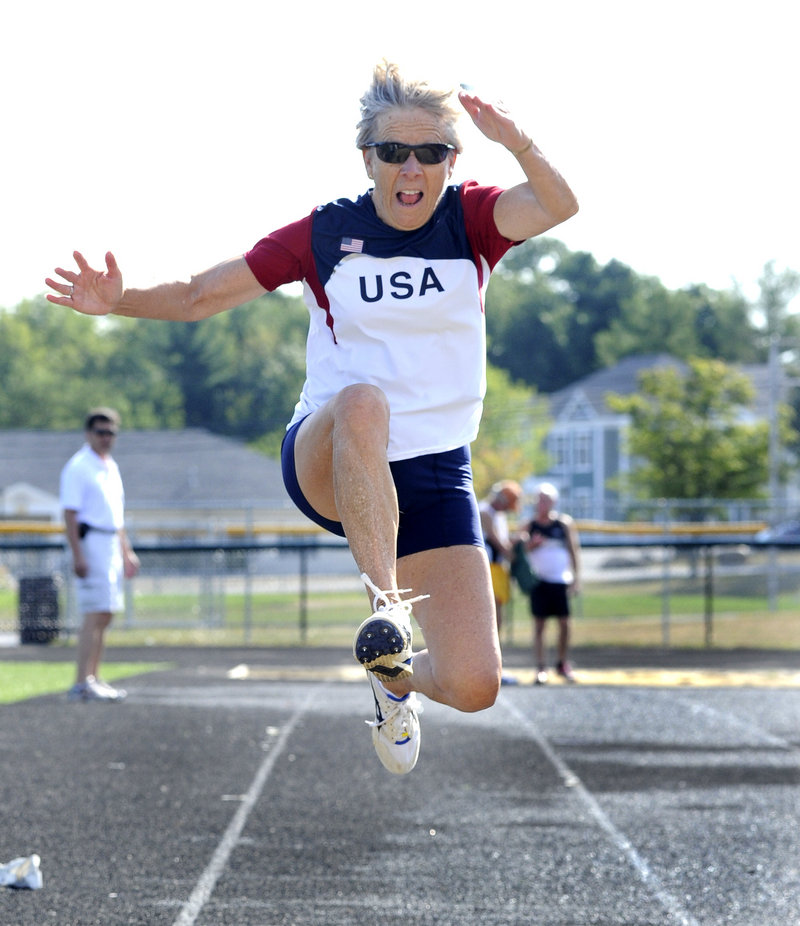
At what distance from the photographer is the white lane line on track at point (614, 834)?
5.25 meters

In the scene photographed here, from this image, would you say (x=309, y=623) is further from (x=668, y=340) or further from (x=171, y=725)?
(x=668, y=340)

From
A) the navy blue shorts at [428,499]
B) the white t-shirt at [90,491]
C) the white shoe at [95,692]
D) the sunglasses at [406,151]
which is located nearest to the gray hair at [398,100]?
the sunglasses at [406,151]

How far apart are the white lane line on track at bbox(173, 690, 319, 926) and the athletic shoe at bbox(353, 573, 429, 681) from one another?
166 centimetres

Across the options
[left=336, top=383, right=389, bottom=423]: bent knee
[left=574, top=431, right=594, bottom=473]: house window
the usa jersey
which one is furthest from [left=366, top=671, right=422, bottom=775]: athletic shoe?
[left=574, top=431, right=594, bottom=473]: house window

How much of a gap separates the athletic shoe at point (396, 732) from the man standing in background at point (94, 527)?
21.0 ft

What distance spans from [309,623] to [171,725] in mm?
11832

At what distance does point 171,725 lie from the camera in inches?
408

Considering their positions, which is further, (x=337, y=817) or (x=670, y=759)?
(x=670, y=759)

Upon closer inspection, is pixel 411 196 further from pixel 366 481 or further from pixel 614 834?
pixel 614 834

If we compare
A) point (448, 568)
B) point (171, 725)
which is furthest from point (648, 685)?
point (448, 568)

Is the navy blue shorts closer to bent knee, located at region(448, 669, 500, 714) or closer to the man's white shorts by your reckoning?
bent knee, located at region(448, 669, 500, 714)

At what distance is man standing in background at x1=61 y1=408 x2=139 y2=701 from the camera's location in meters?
10.6

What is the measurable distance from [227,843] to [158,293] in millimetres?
3006

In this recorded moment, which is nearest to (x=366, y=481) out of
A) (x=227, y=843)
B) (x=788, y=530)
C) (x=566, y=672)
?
(x=227, y=843)
